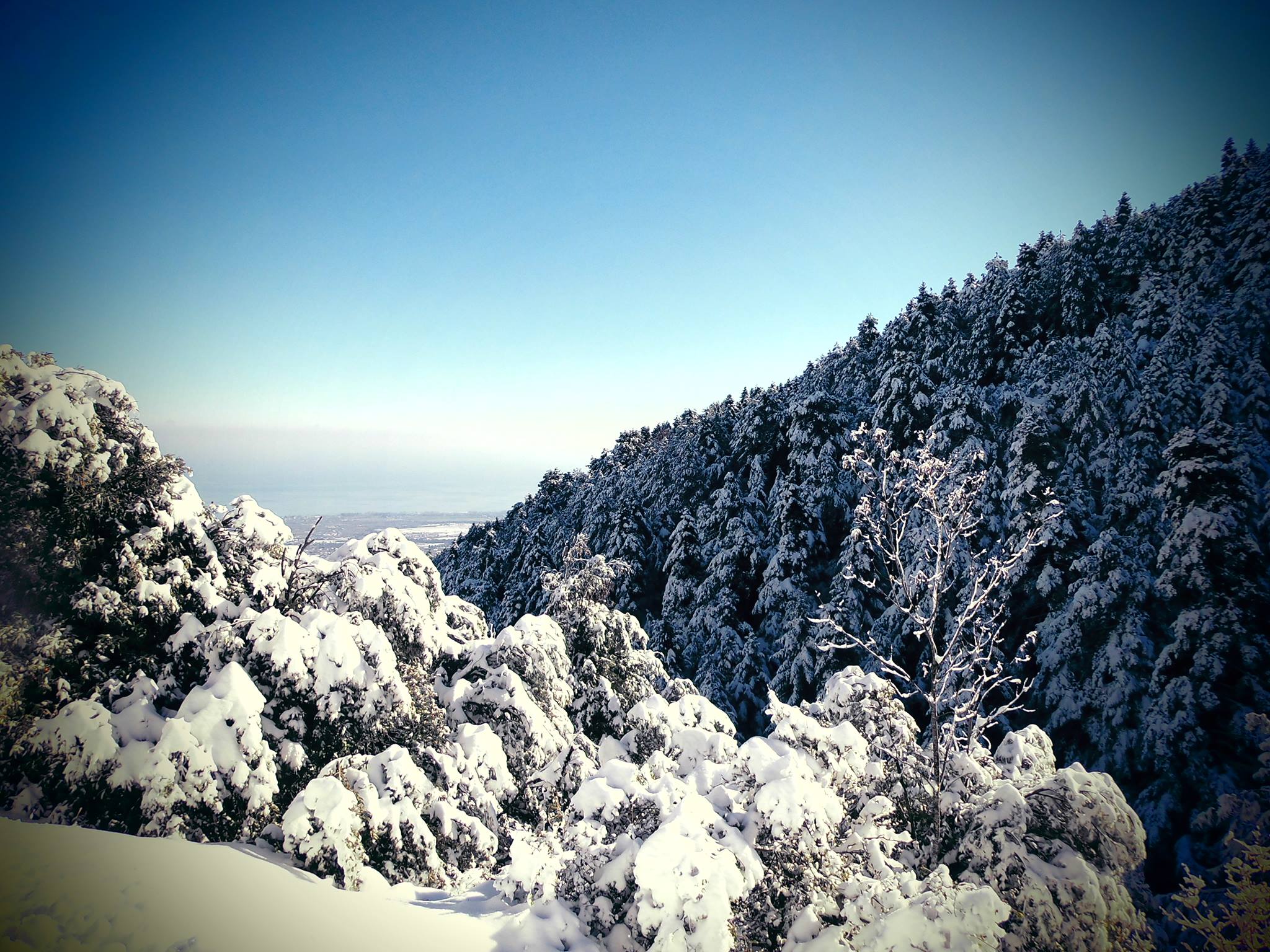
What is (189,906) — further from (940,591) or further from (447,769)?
(940,591)

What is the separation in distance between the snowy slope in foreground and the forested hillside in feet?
27.7

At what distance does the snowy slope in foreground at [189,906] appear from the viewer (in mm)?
4215

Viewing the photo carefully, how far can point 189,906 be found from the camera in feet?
15.2

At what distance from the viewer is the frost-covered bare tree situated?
848 cm

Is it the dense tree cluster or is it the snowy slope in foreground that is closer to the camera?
the snowy slope in foreground

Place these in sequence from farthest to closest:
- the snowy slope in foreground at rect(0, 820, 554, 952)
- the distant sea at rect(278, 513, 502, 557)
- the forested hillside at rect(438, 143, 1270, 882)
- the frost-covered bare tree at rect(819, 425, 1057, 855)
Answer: the distant sea at rect(278, 513, 502, 557) → the forested hillside at rect(438, 143, 1270, 882) → the frost-covered bare tree at rect(819, 425, 1057, 855) → the snowy slope in foreground at rect(0, 820, 554, 952)

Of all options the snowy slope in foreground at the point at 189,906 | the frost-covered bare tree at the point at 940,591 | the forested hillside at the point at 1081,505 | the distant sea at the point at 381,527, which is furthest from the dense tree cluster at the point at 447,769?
the forested hillside at the point at 1081,505

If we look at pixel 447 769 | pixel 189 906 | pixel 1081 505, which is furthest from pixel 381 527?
pixel 1081 505

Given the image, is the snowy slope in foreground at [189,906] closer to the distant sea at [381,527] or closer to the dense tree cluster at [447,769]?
the dense tree cluster at [447,769]

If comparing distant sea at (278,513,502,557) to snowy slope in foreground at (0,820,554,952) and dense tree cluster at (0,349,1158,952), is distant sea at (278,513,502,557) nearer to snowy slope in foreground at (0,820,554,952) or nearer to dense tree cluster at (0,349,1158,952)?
dense tree cluster at (0,349,1158,952)

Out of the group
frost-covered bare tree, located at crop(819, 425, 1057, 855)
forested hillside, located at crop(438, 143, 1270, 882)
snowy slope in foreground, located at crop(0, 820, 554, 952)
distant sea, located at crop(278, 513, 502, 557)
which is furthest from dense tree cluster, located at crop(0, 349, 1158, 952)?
forested hillside, located at crop(438, 143, 1270, 882)

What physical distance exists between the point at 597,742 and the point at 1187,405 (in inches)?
760

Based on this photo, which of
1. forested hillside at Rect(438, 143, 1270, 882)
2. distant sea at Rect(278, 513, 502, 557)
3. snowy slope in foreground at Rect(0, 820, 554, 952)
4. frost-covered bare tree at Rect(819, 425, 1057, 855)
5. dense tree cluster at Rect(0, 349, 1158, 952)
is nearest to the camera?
snowy slope in foreground at Rect(0, 820, 554, 952)

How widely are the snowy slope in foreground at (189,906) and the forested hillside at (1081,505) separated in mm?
8440
